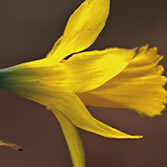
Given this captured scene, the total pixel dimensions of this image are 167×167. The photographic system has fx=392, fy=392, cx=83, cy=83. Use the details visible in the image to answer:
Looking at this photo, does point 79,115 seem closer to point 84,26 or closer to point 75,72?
point 75,72

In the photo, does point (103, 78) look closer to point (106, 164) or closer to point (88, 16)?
point (88, 16)

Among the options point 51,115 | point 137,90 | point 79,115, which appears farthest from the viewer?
point 51,115

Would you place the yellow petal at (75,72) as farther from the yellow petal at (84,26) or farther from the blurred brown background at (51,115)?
the blurred brown background at (51,115)

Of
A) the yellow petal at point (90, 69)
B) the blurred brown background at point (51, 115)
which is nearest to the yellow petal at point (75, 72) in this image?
the yellow petal at point (90, 69)

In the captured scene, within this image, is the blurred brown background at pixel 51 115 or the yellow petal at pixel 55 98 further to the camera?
the blurred brown background at pixel 51 115

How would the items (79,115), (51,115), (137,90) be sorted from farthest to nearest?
(51,115), (137,90), (79,115)

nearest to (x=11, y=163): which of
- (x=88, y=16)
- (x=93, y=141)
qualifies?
(x=93, y=141)

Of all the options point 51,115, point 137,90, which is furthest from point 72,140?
point 51,115
